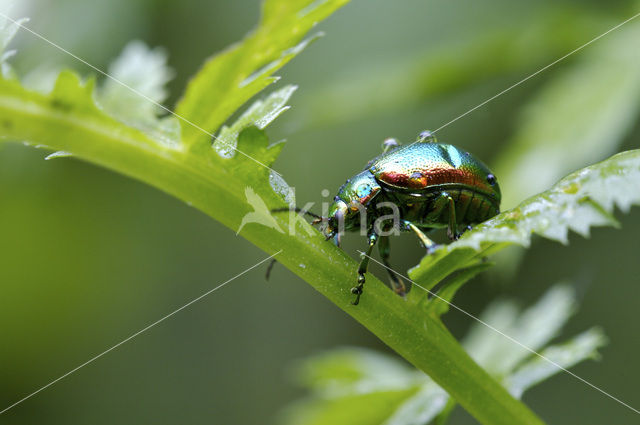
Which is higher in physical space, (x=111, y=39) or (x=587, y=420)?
(x=111, y=39)

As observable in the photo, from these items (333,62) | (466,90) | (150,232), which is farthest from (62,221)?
(466,90)

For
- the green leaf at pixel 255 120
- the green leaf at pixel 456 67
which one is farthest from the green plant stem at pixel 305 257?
the green leaf at pixel 456 67

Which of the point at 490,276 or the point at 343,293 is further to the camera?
the point at 490,276

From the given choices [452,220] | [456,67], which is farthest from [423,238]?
[456,67]

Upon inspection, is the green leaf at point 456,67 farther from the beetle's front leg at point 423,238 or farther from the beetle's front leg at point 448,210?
the beetle's front leg at point 423,238

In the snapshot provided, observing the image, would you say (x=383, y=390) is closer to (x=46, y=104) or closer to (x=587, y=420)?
(x=46, y=104)

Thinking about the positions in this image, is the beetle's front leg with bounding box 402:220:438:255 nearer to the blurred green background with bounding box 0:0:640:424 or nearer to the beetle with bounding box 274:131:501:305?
the beetle with bounding box 274:131:501:305
